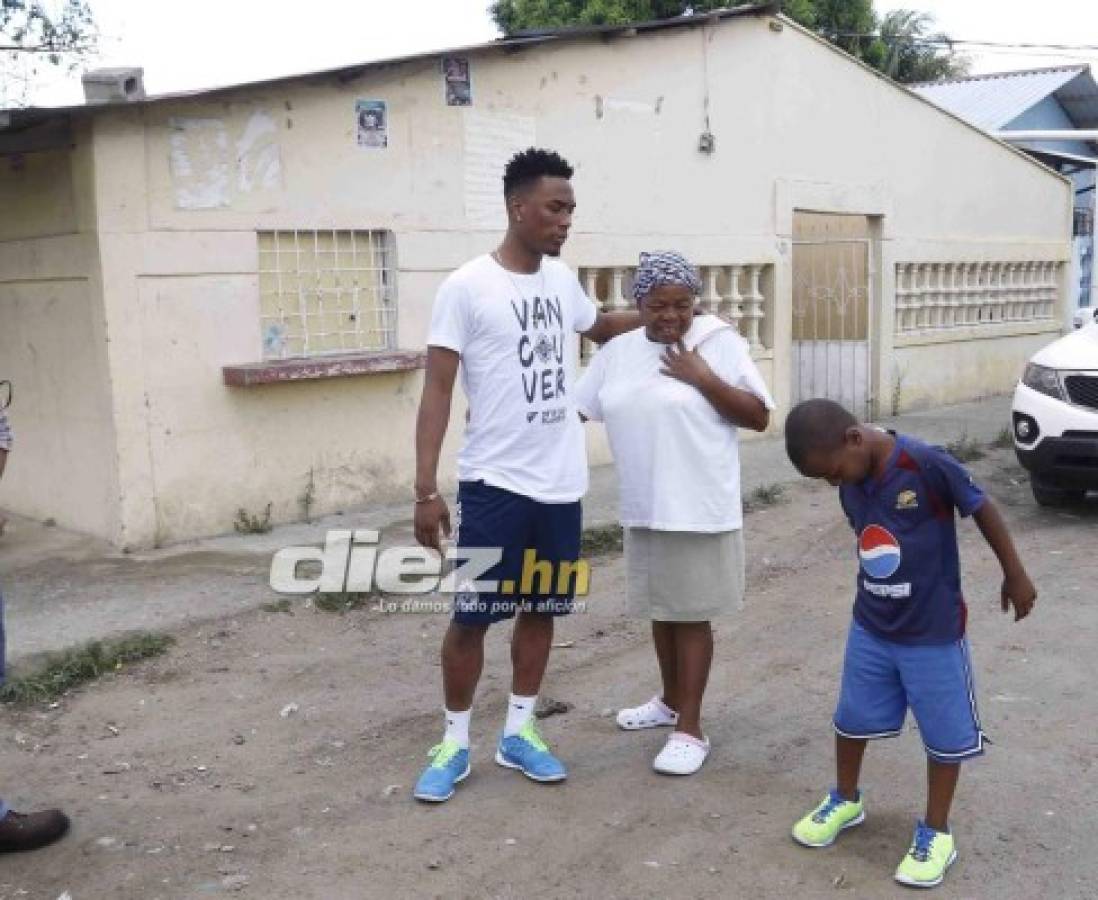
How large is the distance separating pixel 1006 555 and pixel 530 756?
5.19 feet

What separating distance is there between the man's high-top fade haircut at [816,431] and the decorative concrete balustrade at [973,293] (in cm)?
903

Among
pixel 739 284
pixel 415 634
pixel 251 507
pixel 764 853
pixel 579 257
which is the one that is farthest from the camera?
pixel 739 284

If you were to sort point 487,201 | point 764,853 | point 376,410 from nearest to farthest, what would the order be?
point 764,853 < point 376,410 < point 487,201

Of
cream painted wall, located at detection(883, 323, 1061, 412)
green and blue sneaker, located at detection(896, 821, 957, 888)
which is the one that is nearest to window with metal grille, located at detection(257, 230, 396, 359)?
green and blue sneaker, located at detection(896, 821, 957, 888)

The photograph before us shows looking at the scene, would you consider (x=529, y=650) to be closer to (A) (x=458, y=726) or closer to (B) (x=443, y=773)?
(A) (x=458, y=726)

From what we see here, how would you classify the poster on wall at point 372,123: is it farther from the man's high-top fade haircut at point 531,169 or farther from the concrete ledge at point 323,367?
the man's high-top fade haircut at point 531,169

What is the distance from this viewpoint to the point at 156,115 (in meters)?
6.24

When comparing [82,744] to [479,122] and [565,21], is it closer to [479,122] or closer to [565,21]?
[479,122]

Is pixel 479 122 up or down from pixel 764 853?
up

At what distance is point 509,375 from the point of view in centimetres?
354

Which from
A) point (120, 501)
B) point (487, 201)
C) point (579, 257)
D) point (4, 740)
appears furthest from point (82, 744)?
point (579, 257)

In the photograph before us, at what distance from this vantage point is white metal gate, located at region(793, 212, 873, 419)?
11281 mm

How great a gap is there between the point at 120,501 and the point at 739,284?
562 cm

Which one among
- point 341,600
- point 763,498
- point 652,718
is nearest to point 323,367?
point 341,600
